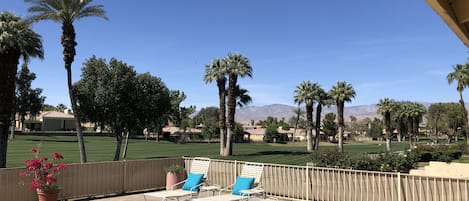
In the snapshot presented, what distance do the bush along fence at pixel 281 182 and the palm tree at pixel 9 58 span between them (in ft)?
29.5

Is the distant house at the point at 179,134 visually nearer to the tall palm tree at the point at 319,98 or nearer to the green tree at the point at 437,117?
the tall palm tree at the point at 319,98

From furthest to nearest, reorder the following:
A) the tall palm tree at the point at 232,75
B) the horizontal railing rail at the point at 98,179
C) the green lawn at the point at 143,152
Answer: the tall palm tree at the point at 232,75
the green lawn at the point at 143,152
the horizontal railing rail at the point at 98,179

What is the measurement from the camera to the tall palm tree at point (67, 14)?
57.1 feet

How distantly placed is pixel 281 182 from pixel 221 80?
2660 centimetres

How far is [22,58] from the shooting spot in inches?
766

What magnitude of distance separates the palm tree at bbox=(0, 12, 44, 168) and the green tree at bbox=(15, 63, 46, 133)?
38001mm

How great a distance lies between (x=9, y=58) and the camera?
18.5 meters

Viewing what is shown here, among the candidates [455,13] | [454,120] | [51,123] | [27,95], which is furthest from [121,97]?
[454,120]

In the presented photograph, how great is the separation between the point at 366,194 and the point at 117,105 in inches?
725

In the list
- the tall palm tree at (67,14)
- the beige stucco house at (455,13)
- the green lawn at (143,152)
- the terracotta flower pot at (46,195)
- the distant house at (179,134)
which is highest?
the tall palm tree at (67,14)

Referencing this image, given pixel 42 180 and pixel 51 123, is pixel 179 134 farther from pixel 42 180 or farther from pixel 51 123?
pixel 42 180

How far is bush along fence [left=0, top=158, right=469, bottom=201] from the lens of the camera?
8906mm

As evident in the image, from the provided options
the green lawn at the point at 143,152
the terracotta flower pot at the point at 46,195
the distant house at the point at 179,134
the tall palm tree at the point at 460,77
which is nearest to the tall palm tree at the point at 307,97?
the green lawn at the point at 143,152

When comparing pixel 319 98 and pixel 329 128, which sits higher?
pixel 319 98
